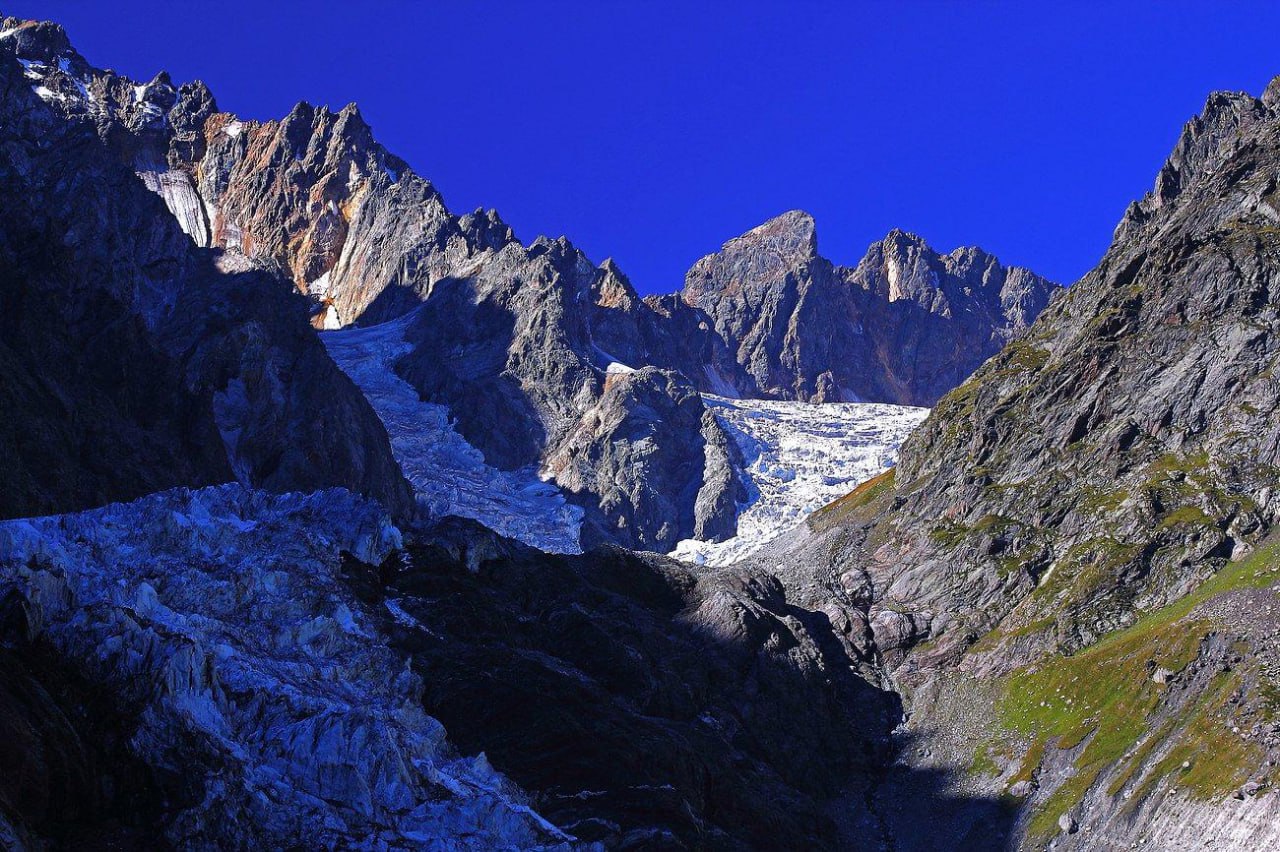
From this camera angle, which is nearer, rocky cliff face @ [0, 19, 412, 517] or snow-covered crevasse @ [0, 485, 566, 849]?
snow-covered crevasse @ [0, 485, 566, 849]

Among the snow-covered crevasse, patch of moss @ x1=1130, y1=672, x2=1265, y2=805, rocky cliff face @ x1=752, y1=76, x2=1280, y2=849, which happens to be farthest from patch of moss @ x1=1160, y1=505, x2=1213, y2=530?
the snow-covered crevasse

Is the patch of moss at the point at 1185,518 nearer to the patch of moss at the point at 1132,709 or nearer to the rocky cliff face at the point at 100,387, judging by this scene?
the patch of moss at the point at 1132,709

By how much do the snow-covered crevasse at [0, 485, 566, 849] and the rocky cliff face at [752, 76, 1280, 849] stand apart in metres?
49.4

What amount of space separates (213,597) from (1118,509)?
9330 centimetres

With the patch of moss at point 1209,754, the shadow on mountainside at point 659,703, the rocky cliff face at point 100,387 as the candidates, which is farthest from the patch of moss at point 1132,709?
the rocky cliff face at point 100,387

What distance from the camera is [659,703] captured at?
12181 cm

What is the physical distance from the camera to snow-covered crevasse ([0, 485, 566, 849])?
7612 cm

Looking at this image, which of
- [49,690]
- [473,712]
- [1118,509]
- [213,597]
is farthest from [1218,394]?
[49,690]

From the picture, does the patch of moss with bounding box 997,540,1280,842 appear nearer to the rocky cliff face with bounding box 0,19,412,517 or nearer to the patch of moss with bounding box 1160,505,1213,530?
the patch of moss with bounding box 1160,505,1213,530

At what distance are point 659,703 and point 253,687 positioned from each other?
4435 cm

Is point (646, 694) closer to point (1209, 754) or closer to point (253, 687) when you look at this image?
point (253, 687)

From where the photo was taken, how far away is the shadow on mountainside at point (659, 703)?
99500 mm

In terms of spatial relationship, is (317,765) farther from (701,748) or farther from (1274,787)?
(1274,787)

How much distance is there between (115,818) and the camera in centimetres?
7038
